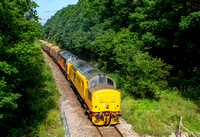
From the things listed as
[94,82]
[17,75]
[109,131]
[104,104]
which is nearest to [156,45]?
[94,82]

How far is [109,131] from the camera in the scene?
40.1 ft

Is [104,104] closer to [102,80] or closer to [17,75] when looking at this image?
[102,80]

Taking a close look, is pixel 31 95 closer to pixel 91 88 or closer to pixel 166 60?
pixel 91 88

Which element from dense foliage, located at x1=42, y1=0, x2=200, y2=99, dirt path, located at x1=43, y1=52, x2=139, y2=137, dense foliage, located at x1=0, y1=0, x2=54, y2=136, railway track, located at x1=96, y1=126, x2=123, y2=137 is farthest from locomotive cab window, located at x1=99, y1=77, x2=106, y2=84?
dense foliage, located at x1=0, y1=0, x2=54, y2=136

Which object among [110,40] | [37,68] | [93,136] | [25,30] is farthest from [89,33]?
[93,136]

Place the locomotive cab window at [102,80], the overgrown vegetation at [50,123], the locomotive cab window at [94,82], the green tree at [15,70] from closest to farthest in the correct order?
the green tree at [15,70], the overgrown vegetation at [50,123], the locomotive cab window at [94,82], the locomotive cab window at [102,80]

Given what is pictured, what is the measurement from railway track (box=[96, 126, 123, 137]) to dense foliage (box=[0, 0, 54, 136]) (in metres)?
5.88

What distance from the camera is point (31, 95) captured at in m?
17.9

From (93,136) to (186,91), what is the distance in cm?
1087

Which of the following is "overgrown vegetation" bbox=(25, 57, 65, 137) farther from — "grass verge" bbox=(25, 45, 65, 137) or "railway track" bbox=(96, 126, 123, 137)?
"railway track" bbox=(96, 126, 123, 137)

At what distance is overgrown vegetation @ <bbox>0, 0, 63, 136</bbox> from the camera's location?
480 inches

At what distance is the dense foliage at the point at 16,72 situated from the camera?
1212cm

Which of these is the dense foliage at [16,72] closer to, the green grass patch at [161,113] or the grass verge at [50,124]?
the grass verge at [50,124]

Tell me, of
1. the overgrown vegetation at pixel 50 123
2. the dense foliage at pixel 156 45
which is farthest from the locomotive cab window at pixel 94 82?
the dense foliage at pixel 156 45
